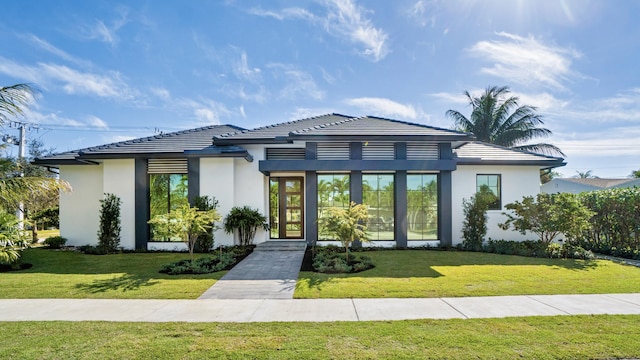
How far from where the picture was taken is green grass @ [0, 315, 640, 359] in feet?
12.4

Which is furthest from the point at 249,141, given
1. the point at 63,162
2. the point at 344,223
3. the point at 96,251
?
the point at 63,162

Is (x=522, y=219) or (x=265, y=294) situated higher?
(x=522, y=219)

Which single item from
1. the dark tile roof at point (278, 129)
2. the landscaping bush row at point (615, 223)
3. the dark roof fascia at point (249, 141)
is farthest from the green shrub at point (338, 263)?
the landscaping bush row at point (615, 223)

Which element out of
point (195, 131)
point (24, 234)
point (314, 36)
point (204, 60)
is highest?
point (314, 36)

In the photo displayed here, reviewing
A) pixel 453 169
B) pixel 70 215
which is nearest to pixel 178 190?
pixel 70 215

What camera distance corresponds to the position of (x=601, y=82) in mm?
13594

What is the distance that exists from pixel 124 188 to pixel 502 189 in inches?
655

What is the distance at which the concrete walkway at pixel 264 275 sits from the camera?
6625 mm

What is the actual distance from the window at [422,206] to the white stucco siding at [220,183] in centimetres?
755

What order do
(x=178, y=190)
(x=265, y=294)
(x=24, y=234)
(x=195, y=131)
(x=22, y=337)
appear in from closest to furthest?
(x=22, y=337) < (x=265, y=294) < (x=24, y=234) < (x=178, y=190) < (x=195, y=131)

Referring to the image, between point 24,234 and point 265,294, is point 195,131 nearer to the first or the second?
point 24,234

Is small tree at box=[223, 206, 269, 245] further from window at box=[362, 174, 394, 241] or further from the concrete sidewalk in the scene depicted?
the concrete sidewalk

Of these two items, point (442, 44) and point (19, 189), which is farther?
point (442, 44)

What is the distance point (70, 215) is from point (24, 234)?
507 cm
